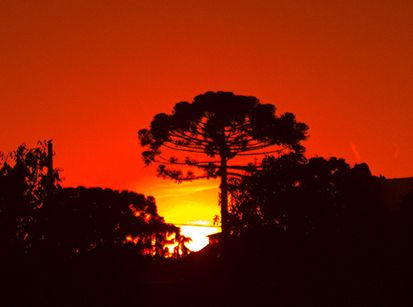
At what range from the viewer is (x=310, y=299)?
11.4 meters

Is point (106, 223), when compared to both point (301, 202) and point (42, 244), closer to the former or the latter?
point (301, 202)

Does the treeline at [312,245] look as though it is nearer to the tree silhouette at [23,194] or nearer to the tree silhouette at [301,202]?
the tree silhouette at [301,202]

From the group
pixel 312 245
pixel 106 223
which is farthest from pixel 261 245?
pixel 106 223

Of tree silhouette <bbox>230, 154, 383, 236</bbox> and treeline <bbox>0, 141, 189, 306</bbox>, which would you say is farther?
tree silhouette <bbox>230, 154, 383, 236</bbox>

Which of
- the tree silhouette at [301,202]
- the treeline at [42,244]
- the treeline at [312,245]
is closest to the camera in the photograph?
the treeline at [42,244]

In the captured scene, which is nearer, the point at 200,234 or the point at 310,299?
the point at 310,299

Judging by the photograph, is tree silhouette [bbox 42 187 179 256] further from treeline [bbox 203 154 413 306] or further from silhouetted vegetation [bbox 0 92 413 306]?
treeline [bbox 203 154 413 306]

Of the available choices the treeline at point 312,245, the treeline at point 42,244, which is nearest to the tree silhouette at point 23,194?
the treeline at point 42,244

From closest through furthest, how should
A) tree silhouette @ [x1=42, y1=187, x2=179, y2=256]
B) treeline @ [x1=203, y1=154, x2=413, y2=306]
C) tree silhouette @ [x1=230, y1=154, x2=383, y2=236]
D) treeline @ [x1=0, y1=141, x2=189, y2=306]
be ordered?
treeline @ [x1=0, y1=141, x2=189, y2=306]
tree silhouette @ [x1=42, y1=187, x2=179, y2=256]
treeline @ [x1=203, y1=154, x2=413, y2=306]
tree silhouette @ [x1=230, y1=154, x2=383, y2=236]

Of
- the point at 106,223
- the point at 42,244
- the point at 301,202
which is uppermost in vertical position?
the point at 106,223

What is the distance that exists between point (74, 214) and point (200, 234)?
27999 millimetres

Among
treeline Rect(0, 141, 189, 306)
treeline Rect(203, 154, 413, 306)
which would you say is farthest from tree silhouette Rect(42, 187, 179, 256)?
treeline Rect(203, 154, 413, 306)

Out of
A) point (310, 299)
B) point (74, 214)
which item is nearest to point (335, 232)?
point (310, 299)

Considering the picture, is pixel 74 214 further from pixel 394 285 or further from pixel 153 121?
pixel 153 121
